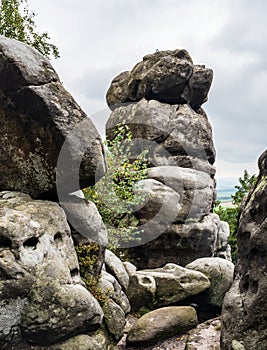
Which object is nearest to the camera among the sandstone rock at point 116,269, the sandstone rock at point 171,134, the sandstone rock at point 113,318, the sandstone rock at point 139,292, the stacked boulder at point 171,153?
the sandstone rock at point 113,318

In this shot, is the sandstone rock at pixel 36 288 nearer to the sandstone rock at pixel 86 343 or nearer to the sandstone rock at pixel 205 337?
the sandstone rock at pixel 86 343

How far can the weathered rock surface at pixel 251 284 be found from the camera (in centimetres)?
880

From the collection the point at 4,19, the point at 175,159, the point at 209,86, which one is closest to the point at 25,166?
the point at 175,159

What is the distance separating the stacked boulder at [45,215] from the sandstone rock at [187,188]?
13.6 metres

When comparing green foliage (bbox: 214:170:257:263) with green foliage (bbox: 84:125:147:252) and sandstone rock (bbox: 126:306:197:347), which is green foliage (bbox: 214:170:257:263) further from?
sandstone rock (bbox: 126:306:197:347)

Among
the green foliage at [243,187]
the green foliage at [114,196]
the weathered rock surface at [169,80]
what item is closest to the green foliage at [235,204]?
the green foliage at [243,187]

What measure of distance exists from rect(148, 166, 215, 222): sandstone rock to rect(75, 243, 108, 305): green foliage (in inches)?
522

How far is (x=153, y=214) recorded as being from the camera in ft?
78.0

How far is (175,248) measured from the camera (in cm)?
2388

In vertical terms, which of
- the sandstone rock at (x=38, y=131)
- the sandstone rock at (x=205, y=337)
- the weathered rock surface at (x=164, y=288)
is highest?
the sandstone rock at (x=38, y=131)

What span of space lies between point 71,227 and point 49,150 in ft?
8.37

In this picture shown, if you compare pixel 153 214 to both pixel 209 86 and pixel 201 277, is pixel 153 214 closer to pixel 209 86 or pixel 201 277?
pixel 201 277

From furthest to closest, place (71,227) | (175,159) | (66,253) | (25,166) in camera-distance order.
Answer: (175,159), (71,227), (25,166), (66,253)

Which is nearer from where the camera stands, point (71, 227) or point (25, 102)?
point (25, 102)
